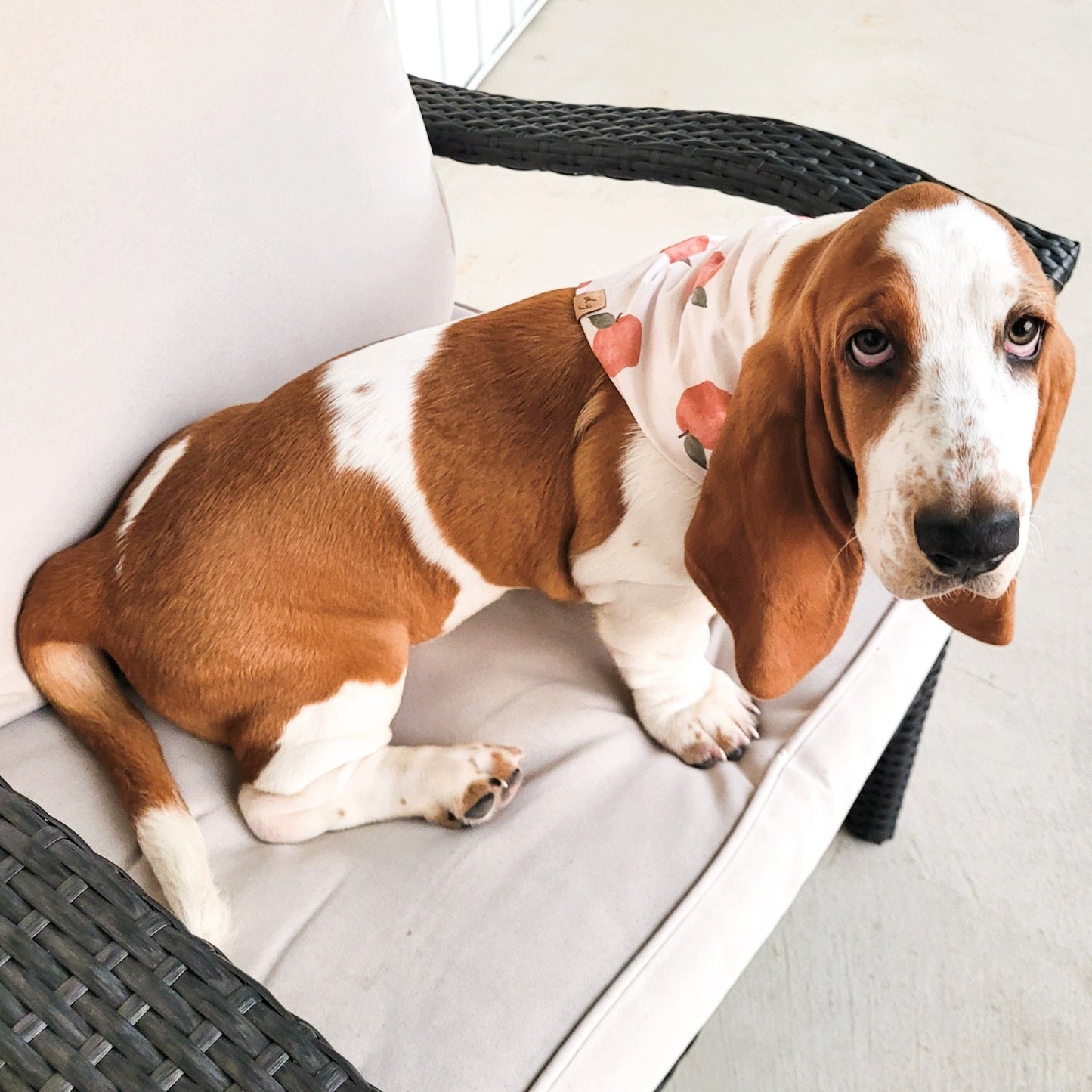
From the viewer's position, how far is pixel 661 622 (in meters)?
1.36

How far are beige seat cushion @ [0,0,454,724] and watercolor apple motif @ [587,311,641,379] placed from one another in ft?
1.64

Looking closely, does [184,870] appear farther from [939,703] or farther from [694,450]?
[939,703]

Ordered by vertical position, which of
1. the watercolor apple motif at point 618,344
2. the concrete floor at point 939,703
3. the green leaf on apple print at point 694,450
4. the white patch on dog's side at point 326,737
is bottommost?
the concrete floor at point 939,703

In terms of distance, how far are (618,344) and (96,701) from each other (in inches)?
30.6

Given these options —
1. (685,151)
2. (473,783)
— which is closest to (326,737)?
(473,783)

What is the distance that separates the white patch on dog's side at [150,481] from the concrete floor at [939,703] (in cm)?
120

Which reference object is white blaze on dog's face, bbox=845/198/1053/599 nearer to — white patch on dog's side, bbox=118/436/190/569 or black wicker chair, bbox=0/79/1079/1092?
black wicker chair, bbox=0/79/1079/1092

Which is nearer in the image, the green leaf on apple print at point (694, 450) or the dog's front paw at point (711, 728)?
the green leaf on apple print at point (694, 450)

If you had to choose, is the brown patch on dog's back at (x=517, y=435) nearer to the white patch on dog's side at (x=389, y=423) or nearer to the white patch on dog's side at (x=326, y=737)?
the white patch on dog's side at (x=389, y=423)

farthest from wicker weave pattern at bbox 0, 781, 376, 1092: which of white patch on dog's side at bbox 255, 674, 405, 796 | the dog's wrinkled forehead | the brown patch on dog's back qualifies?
the dog's wrinkled forehead

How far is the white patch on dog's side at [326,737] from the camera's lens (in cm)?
129

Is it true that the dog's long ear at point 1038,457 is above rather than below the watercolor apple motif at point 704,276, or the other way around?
below

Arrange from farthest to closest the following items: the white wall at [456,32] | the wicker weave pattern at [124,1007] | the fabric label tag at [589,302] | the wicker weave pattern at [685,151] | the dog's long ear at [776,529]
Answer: the white wall at [456,32] → the wicker weave pattern at [685,151] → the fabric label tag at [589,302] → the dog's long ear at [776,529] → the wicker weave pattern at [124,1007]

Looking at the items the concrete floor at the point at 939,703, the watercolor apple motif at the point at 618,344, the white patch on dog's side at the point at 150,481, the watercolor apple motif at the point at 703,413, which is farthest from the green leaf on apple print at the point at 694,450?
the concrete floor at the point at 939,703
